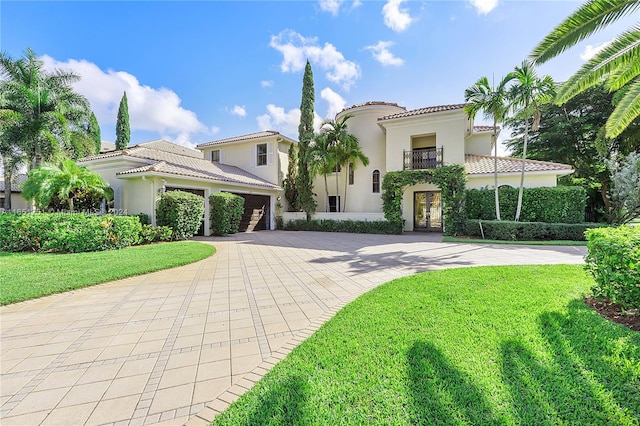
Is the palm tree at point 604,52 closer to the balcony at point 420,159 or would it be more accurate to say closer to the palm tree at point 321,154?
the balcony at point 420,159

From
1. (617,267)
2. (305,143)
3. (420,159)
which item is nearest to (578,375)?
(617,267)

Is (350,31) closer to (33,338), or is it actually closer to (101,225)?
(101,225)

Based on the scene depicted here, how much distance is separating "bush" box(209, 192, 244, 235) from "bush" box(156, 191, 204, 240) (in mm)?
1828

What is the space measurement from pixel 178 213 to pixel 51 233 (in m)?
4.33

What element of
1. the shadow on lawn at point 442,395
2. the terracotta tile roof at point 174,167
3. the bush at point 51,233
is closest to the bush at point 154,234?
the bush at point 51,233

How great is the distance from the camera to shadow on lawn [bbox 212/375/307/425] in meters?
2.17

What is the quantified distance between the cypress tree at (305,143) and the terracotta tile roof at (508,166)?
10456mm

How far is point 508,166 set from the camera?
1667 centimetres

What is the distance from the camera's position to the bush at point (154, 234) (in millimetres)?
11899

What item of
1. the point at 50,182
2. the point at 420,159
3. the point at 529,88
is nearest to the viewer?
the point at 50,182

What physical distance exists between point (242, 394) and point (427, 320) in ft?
8.78

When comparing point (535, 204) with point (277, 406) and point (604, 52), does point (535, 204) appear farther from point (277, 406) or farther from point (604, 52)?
point (277, 406)

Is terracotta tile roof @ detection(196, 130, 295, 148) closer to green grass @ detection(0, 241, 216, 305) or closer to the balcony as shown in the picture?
the balcony

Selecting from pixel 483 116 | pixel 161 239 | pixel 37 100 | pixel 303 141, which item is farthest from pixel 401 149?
pixel 37 100
